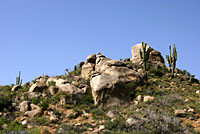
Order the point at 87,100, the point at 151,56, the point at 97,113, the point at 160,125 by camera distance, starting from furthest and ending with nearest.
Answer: the point at 151,56 < the point at 87,100 < the point at 97,113 < the point at 160,125

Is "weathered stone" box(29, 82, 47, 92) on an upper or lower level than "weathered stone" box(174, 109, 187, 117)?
upper

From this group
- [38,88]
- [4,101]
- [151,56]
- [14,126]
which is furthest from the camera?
[151,56]

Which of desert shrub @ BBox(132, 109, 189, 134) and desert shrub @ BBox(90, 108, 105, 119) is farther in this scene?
desert shrub @ BBox(90, 108, 105, 119)

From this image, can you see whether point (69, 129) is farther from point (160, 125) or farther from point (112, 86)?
point (112, 86)

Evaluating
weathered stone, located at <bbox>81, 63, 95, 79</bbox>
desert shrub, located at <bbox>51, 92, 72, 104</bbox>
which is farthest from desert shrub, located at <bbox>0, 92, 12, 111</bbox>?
weathered stone, located at <bbox>81, 63, 95, 79</bbox>

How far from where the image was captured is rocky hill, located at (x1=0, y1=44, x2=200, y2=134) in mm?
18125

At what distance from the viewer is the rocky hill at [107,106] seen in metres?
18.1

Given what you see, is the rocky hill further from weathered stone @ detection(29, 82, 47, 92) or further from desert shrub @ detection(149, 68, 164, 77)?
desert shrub @ detection(149, 68, 164, 77)

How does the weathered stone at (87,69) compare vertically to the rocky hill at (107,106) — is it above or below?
above

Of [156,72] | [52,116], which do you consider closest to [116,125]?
[52,116]

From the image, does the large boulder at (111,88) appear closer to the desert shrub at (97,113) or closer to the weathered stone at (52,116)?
the desert shrub at (97,113)

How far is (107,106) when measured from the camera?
23.2 m

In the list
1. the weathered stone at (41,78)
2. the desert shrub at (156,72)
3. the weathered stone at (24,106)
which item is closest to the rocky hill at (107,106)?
the weathered stone at (24,106)

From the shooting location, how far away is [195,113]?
20.3 m
